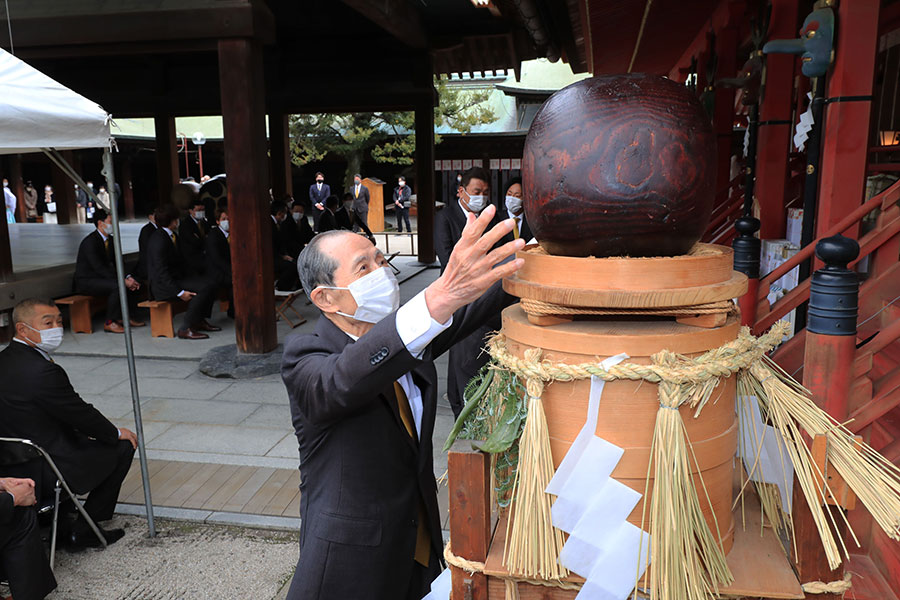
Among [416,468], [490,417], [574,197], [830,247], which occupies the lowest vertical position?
[416,468]

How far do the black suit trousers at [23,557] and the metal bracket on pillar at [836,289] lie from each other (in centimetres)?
334

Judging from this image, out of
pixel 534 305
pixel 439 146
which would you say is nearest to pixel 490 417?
pixel 534 305

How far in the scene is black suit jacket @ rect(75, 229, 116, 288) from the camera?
27.9 feet

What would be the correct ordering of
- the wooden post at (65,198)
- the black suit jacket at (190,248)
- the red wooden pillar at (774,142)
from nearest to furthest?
the red wooden pillar at (774,142), the black suit jacket at (190,248), the wooden post at (65,198)

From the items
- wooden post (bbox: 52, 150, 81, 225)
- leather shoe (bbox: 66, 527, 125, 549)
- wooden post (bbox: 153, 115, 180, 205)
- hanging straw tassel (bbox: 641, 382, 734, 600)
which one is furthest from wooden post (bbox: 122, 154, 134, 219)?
hanging straw tassel (bbox: 641, 382, 734, 600)

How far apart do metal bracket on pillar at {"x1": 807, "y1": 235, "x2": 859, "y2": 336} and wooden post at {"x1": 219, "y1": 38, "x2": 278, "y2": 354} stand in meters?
5.28

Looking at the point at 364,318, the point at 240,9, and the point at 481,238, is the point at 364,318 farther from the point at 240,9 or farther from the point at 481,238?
the point at 240,9

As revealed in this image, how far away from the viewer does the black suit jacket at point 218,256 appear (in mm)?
8578

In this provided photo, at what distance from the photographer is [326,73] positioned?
38.7ft

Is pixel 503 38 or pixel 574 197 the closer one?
pixel 574 197

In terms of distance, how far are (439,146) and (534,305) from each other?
22209 millimetres

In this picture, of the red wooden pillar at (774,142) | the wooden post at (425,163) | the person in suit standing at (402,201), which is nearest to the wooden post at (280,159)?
the wooden post at (425,163)

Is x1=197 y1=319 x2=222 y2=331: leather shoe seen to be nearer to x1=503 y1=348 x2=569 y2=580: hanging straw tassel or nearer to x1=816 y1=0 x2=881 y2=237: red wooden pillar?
x1=816 y1=0 x2=881 y2=237: red wooden pillar

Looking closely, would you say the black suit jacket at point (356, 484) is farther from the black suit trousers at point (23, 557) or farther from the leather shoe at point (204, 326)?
the leather shoe at point (204, 326)
